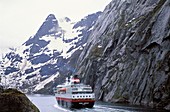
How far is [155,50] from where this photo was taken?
Answer: 102 metres

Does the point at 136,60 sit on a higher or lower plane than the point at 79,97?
higher

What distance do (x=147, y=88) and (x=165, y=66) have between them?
11.1 meters

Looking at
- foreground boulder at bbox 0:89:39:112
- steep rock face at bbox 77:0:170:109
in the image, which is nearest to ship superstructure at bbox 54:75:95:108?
steep rock face at bbox 77:0:170:109

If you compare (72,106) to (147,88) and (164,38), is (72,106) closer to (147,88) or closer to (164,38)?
(147,88)

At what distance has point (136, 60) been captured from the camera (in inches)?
4621

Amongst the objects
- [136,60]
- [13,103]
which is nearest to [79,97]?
[136,60]

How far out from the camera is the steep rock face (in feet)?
310

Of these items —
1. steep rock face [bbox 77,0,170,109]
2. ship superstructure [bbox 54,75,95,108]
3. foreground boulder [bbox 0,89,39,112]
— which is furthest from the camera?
ship superstructure [bbox 54,75,95,108]

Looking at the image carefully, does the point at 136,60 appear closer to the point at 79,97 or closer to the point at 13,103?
the point at 79,97

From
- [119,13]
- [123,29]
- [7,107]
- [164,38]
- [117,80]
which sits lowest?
[7,107]

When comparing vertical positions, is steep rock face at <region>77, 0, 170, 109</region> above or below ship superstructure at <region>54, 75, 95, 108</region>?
above

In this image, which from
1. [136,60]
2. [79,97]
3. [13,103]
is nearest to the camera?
[13,103]

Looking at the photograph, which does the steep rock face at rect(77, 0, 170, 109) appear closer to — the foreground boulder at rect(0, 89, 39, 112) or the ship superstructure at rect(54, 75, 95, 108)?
the ship superstructure at rect(54, 75, 95, 108)

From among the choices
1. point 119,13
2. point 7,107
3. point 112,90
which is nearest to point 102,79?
point 112,90
